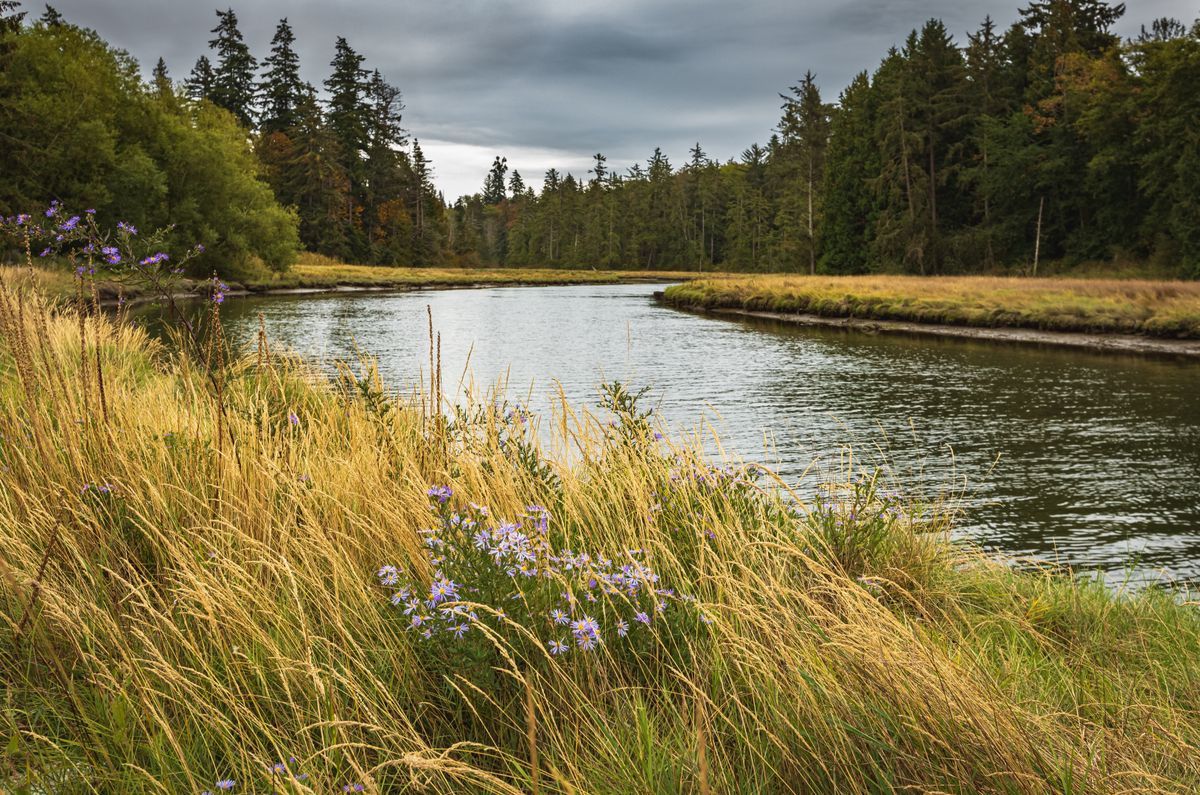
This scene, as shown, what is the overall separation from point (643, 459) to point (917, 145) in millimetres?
53401

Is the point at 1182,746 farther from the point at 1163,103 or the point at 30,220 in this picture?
the point at 1163,103

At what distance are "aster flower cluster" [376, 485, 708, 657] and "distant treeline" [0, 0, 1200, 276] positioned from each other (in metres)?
36.3

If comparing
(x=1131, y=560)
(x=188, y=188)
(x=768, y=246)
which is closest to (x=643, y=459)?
(x=1131, y=560)

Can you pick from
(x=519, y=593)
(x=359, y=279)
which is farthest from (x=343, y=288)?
(x=519, y=593)

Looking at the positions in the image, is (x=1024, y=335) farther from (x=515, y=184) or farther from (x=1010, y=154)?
(x=515, y=184)

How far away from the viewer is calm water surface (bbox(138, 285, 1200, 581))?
820cm

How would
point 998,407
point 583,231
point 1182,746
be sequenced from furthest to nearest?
point 583,231
point 998,407
point 1182,746

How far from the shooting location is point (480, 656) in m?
2.22

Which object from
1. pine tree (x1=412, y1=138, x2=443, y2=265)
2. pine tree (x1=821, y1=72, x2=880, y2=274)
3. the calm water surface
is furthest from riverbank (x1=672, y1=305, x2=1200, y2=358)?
pine tree (x1=412, y1=138, x2=443, y2=265)

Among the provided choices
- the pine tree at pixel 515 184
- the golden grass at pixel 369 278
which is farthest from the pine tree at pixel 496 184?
the golden grass at pixel 369 278

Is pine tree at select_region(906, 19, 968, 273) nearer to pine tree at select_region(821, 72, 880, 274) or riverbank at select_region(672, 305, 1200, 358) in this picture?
pine tree at select_region(821, 72, 880, 274)

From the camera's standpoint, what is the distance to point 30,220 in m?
4.23

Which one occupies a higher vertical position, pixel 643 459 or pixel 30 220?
pixel 30 220

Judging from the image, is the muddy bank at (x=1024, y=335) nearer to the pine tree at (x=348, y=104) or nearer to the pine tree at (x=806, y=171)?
the pine tree at (x=806, y=171)
